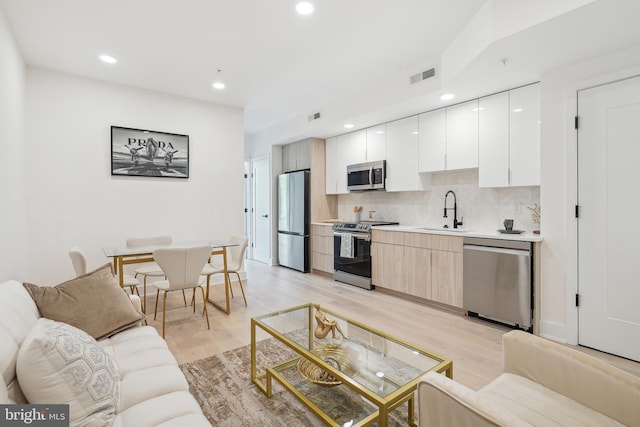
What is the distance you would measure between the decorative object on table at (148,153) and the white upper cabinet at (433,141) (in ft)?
10.7

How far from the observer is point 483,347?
8.82ft

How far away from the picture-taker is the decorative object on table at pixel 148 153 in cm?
402

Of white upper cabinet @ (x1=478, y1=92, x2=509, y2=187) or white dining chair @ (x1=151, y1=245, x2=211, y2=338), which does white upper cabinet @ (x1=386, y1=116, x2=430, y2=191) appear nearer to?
white upper cabinet @ (x1=478, y1=92, x2=509, y2=187)

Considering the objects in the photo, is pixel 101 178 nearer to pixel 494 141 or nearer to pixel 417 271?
pixel 417 271

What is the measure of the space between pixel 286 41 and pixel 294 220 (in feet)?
10.9

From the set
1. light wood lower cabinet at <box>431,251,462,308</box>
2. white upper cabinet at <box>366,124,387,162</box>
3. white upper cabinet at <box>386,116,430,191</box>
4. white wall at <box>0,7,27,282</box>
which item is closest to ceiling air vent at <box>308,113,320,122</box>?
white upper cabinet at <box>366,124,387,162</box>

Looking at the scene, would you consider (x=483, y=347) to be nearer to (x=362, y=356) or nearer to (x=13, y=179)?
(x=362, y=356)

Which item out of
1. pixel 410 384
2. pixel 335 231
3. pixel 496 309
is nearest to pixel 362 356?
pixel 410 384

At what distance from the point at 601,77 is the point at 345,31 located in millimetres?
2119

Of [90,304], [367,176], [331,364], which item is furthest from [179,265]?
[367,176]

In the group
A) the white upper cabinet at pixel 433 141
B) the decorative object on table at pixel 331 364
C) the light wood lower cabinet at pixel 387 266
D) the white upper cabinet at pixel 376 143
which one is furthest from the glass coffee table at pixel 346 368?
the white upper cabinet at pixel 376 143

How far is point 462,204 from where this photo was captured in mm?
4023

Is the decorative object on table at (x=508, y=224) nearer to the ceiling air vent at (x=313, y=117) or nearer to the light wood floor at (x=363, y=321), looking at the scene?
the light wood floor at (x=363, y=321)

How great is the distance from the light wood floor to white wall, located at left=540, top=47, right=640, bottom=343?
35cm
